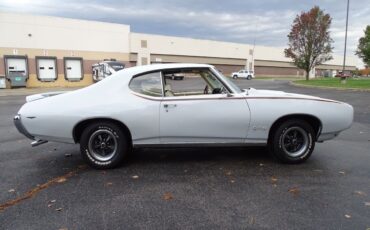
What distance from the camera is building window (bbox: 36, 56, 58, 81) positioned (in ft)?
109

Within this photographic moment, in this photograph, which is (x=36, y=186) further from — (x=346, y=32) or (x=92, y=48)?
(x=92, y=48)

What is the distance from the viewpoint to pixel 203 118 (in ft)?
15.2

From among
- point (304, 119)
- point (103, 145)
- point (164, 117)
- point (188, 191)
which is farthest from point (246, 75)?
point (188, 191)

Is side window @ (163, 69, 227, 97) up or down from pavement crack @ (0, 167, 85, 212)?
up

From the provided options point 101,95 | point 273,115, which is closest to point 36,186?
point 101,95

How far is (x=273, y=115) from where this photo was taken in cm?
468

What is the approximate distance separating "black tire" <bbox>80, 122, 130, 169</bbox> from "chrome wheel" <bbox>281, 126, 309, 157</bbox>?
2.40 meters

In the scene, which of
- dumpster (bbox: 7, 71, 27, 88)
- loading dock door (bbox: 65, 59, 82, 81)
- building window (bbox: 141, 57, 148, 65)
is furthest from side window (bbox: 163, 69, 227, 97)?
building window (bbox: 141, 57, 148, 65)

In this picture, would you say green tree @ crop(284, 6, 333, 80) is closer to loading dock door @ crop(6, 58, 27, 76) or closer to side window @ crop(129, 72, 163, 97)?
loading dock door @ crop(6, 58, 27, 76)

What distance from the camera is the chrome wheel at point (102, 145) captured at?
4676 millimetres

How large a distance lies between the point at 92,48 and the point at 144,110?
34.4m

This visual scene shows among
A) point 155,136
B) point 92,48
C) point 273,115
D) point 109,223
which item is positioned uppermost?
point 92,48

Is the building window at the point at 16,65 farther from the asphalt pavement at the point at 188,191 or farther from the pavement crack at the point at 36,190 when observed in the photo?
the pavement crack at the point at 36,190

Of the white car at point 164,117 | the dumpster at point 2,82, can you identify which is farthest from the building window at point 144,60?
the white car at point 164,117
